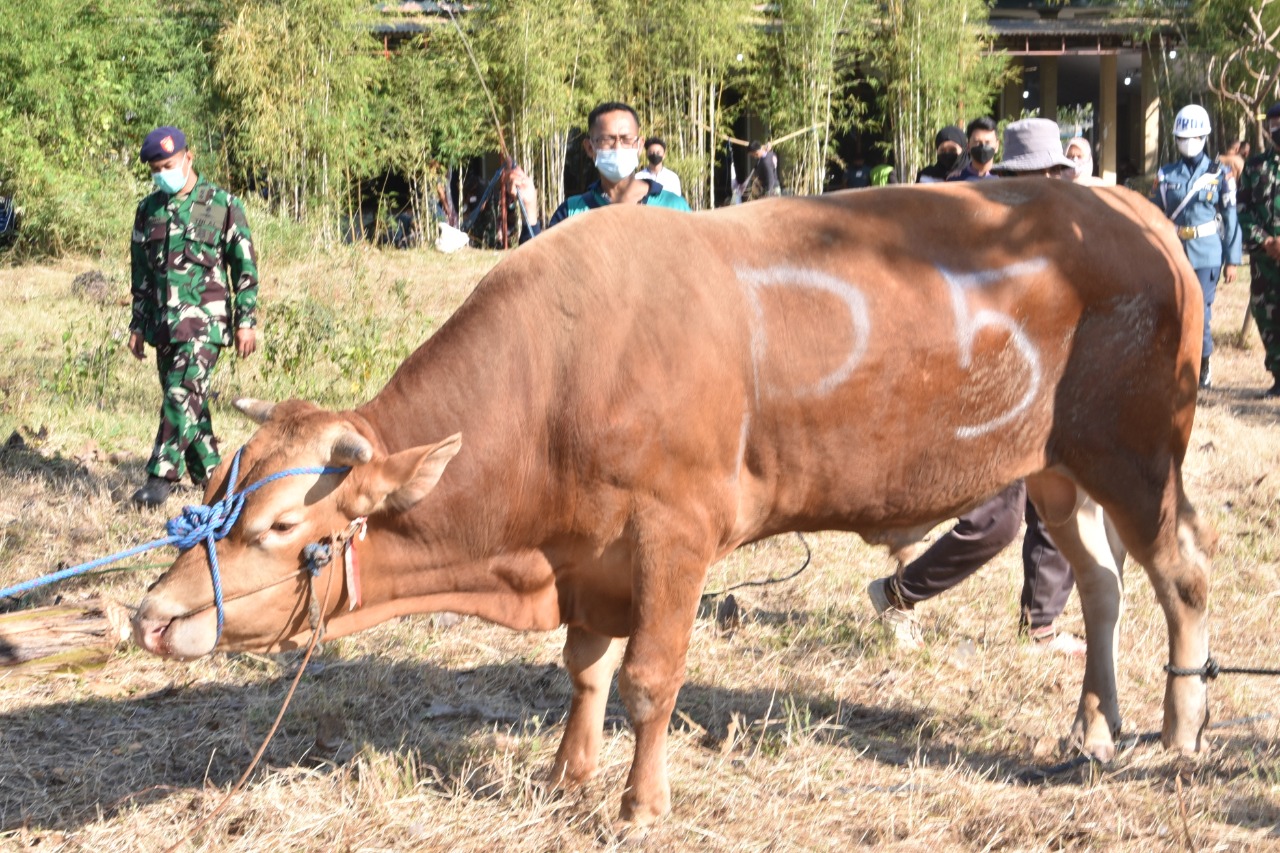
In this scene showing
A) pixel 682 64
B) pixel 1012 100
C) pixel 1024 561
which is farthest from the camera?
pixel 1012 100

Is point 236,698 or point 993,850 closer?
point 993,850

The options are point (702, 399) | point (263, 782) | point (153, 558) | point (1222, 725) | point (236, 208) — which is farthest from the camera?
point (236, 208)

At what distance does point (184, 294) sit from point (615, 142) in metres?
2.90

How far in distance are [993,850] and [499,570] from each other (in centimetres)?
158

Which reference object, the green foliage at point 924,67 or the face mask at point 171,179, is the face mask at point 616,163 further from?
the green foliage at point 924,67

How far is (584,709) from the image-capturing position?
166 inches

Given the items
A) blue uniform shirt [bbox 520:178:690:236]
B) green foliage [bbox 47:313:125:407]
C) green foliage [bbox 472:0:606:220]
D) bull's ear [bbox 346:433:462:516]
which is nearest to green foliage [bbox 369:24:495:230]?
green foliage [bbox 472:0:606:220]

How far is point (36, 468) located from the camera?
766 centimetres

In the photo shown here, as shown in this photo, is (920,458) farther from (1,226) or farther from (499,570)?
(1,226)

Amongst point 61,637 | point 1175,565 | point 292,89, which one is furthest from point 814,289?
point 292,89

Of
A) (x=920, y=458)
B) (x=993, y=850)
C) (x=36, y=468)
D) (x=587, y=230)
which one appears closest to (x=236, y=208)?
(x=36, y=468)

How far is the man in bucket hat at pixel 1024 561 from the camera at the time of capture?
17.2 feet

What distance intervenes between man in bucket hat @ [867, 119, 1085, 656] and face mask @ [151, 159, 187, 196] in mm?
4201

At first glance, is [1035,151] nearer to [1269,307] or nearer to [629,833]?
[629,833]
